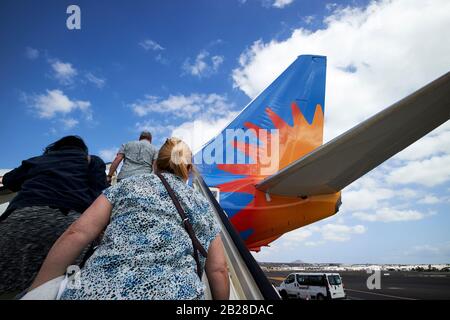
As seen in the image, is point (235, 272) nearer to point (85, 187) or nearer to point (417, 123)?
point (85, 187)

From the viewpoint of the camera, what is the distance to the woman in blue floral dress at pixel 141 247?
4.46ft

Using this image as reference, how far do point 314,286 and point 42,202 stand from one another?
2207cm

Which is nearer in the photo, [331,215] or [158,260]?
[158,260]

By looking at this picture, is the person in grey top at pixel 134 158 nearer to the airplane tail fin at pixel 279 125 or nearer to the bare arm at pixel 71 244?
the airplane tail fin at pixel 279 125

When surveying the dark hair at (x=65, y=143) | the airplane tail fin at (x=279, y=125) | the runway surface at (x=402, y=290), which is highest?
the airplane tail fin at (x=279, y=125)

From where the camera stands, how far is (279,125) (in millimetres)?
8750

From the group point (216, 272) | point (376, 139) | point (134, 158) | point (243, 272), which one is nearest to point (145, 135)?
point (134, 158)

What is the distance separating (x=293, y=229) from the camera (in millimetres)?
7625

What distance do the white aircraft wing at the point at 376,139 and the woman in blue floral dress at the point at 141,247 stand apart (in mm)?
3260

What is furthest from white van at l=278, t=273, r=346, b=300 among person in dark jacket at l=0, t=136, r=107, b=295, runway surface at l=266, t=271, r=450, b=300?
person in dark jacket at l=0, t=136, r=107, b=295

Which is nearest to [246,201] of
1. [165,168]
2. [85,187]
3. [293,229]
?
[293,229]

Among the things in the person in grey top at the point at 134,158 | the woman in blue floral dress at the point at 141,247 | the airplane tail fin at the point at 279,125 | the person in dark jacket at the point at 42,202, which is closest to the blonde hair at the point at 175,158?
the woman in blue floral dress at the point at 141,247

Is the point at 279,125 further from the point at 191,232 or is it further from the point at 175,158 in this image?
the point at 191,232
